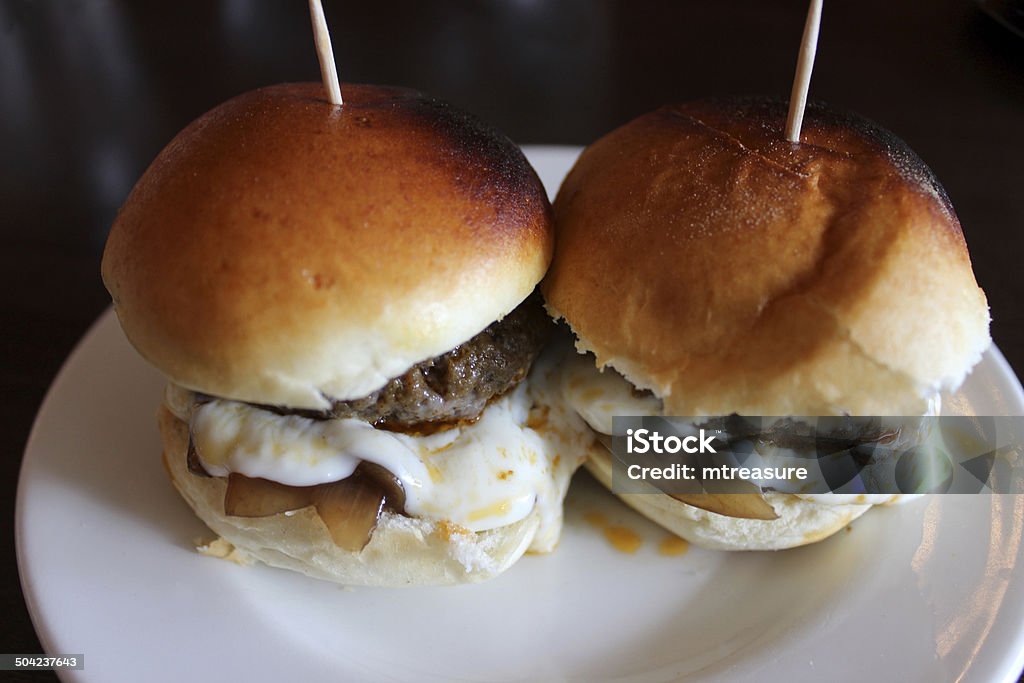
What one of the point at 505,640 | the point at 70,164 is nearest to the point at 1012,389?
the point at 505,640

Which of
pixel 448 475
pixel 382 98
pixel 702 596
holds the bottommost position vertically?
pixel 702 596

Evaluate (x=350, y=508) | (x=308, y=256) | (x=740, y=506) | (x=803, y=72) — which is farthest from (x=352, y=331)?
(x=803, y=72)

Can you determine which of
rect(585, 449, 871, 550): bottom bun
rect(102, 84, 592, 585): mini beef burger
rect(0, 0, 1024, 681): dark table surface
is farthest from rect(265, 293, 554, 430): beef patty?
rect(0, 0, 1024, 681): dark table surface

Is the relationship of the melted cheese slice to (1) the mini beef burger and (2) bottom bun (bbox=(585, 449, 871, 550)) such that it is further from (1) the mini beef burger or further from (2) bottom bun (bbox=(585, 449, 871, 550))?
(2) bottom bun (bbox=(585, 449, 871, 550))

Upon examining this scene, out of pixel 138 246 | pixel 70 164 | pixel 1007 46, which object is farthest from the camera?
pixel 1007 46

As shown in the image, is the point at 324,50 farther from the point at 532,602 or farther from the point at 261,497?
the point at 532,602

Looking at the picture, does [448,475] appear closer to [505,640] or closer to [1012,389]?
[505,640]

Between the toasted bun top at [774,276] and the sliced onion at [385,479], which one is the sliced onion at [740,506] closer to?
the toasted bun top at [774,276]

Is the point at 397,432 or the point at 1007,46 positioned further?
the point at 1007,46
